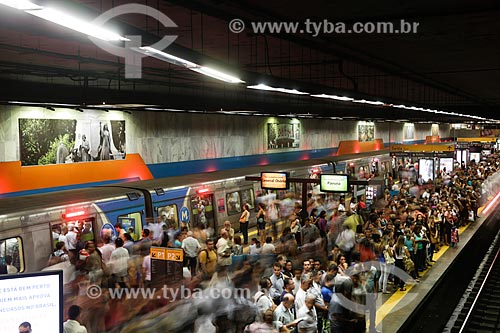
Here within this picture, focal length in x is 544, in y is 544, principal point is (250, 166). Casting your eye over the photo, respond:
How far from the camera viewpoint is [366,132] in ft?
141

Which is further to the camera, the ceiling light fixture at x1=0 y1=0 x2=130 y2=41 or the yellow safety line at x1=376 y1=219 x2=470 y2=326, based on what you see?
the yellow safety line at x1=376 y1=219 x2=470 y2=326

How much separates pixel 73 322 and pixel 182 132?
51.3ft

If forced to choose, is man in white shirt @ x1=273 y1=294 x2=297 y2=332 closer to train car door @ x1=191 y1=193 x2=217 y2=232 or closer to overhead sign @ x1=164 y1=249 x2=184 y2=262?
overhead sign @ x1=164 y1=249 x2=184 y2=262

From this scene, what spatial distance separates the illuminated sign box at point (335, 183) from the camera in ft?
54.1

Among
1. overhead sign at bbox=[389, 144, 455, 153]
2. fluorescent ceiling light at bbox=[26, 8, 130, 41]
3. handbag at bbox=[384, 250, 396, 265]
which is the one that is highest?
fluorescent ceiling light at bbox=[26, 8, 130, 41]

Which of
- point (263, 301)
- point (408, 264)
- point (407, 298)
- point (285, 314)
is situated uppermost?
point (263, 301)

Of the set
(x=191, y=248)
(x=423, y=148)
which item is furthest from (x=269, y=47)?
(x=423, y=148)

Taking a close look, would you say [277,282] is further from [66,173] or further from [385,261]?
[66,173]

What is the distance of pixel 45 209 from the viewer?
33.5ft

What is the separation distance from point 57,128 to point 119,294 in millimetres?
9499

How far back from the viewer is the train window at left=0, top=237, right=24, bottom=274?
9.22 metres

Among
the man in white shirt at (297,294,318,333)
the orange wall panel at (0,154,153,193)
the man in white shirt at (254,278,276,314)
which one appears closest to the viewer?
the man in white shirt at (254,278,276,314)

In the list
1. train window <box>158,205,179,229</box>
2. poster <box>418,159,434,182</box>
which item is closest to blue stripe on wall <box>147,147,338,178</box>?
train window <box>158,205,179,229</box>

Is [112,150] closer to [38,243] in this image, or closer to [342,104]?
[38,243]
